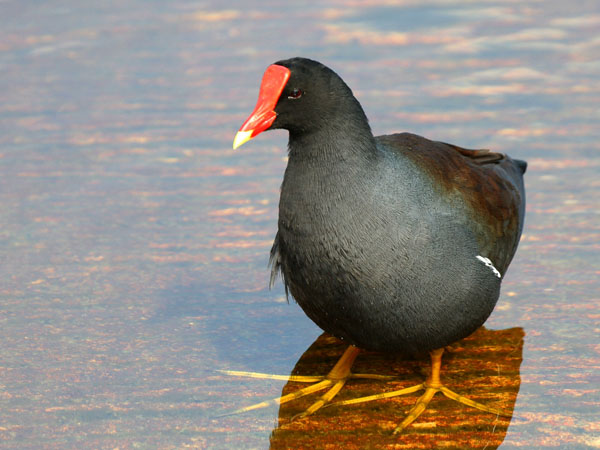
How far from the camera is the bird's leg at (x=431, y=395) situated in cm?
467

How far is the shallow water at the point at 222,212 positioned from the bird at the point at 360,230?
482mm

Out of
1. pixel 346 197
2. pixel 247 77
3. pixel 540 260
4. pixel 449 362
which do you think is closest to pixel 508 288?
pixel 540 260

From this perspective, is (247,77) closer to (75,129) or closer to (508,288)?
(75,129)

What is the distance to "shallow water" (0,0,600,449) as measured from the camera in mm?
4660

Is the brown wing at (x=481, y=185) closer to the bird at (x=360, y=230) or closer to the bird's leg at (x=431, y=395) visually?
the bird at (x=360, y=230)

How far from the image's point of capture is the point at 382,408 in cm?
474

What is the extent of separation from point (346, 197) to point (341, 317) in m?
0.52

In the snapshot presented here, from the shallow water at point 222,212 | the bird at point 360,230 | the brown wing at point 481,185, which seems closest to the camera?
the bird at point 360,230

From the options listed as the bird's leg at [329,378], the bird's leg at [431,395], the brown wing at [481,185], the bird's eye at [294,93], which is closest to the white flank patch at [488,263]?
the brown wing at [481,185]

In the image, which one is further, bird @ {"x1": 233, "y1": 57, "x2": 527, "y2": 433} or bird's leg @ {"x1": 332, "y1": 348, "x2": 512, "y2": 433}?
bird's leg @ {"x1": 332, "y1": 348, "x2": 512, "y2": 433}

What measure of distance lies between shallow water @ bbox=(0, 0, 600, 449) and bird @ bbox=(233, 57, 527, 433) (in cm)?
48

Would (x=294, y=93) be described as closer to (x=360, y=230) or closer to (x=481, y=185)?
(x=360, y=230)

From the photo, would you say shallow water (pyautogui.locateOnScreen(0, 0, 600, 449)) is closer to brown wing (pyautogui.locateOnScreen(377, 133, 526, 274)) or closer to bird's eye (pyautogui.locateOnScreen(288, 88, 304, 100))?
brown wing (pyautogui.locateOnScreen(377, 133, 526, 274))

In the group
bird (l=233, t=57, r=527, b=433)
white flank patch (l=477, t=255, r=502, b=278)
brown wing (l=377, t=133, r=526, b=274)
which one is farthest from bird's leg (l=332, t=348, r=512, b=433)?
brown wing (l=377, t=133, r=526, b=274)
